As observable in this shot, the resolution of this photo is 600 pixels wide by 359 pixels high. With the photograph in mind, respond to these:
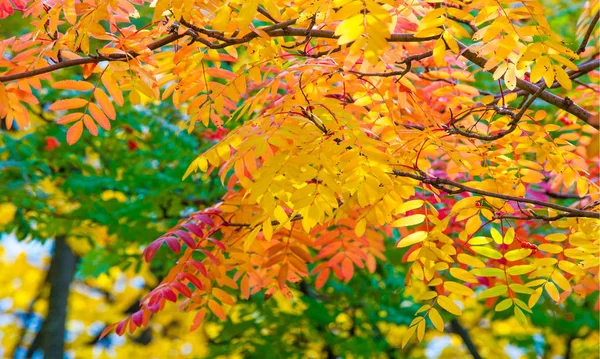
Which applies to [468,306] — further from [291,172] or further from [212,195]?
[291,172]

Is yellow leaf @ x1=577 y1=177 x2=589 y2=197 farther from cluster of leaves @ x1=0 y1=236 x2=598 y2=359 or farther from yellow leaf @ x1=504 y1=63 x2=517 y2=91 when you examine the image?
cluster of leaves @ x1=0 y1=236 x2=598 y2=359

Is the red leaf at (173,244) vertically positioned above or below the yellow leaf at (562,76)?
below

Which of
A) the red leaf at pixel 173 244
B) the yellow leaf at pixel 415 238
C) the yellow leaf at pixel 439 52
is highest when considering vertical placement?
the yellow leaf at pixel 439 52

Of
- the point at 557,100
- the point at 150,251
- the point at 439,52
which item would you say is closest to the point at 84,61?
the point at 150,251

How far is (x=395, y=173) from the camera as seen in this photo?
2508 mm

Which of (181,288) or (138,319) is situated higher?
(181,288)

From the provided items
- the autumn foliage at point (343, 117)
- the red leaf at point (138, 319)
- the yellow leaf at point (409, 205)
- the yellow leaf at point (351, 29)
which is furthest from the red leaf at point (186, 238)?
the yellow leaf at point (351, 29)

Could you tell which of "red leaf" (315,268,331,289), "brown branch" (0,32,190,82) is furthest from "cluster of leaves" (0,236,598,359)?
"brown branch" (0,32,190,82)

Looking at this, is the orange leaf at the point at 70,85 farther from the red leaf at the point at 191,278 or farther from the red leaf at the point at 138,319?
the red leaf at the point at 138,319

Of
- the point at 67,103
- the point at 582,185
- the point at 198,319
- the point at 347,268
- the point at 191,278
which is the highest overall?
the point at 67,103

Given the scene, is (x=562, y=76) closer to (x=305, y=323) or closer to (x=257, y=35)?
(x=257, y=35)

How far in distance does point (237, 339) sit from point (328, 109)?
3.66m

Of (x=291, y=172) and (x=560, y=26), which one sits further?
(x=560, y=26)

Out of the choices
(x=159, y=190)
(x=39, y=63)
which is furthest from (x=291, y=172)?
(x=159, y=190)
